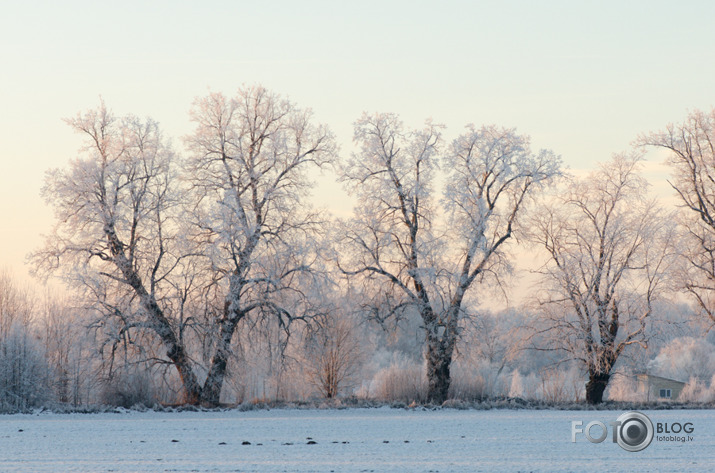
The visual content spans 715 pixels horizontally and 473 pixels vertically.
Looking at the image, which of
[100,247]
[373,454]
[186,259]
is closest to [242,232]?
[186,259]

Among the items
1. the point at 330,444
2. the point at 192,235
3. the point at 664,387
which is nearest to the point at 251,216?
the point at 192,235

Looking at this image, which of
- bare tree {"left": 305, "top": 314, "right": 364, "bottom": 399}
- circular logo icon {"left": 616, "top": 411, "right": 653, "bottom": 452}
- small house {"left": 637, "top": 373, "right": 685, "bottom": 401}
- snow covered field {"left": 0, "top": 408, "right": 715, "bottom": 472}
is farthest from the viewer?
small house {"left": 637, "top": 373, "right": 685, "bottom": 401}

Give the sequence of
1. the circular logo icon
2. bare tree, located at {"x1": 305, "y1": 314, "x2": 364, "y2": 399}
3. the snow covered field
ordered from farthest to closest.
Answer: bare tree, located at {"x1": 305, "y1": 314, "x2": 364, "y2": 399} → the circular logo icon → the snow covered field

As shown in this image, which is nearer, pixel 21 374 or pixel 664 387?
pixel 21 374

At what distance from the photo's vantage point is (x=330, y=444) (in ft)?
58.1

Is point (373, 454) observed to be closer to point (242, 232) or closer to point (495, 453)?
point (495, 453)

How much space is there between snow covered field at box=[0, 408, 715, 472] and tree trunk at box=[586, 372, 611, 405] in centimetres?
482

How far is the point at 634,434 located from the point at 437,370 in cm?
1109

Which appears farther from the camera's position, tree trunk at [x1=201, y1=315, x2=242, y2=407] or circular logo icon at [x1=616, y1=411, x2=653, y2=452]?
tree trunk at [x1=201, y1=315, x2=242, y2=407]

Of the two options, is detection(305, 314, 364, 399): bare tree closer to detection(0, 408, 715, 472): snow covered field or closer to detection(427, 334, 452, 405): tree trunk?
detection(427, 334, 452, 405): tree trunk

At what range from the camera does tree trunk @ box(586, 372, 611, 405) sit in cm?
3112

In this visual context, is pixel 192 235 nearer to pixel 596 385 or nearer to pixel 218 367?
pixel 218 367

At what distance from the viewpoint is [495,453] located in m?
16.2

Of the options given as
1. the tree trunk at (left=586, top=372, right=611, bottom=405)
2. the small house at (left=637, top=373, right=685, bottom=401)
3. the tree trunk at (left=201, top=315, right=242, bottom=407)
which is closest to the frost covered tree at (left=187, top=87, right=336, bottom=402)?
the tree trunk at (left=201, top=315, right=242, bottom=407)
